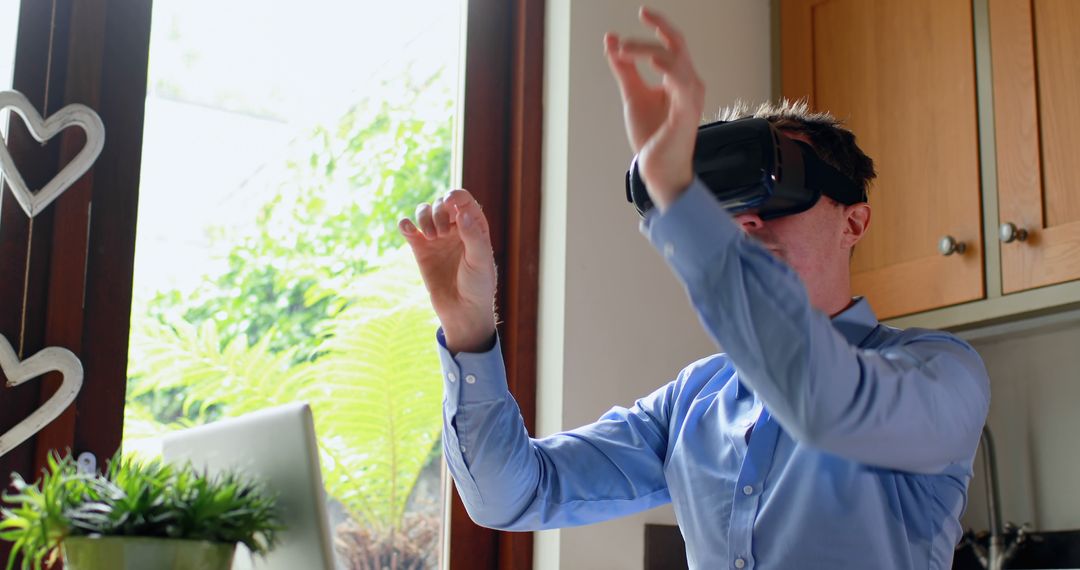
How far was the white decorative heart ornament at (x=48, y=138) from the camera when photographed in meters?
1.96

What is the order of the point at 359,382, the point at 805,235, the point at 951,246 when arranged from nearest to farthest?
the point at 805,235 → the point at 951,246 → the point at 359,382

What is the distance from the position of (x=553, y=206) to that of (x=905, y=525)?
4.32 ft

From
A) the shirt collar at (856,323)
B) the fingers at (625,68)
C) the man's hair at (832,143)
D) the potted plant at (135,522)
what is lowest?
the potted plant at (135,522)

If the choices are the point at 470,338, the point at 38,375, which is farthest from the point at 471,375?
the point at 38,375

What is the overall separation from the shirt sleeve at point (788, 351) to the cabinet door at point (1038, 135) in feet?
3.89

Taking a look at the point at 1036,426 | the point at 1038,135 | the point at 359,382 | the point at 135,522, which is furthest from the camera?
the point at 1036,426

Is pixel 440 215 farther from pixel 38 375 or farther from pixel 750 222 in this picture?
pixel 38 375

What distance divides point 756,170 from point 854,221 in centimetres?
22

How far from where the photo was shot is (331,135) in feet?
8.22

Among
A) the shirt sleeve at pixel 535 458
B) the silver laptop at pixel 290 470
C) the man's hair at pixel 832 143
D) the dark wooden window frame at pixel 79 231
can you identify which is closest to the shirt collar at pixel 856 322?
the man's hair at pixel 832 143

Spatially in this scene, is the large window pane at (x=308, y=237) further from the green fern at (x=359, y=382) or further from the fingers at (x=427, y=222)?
the fingers at (x=427, y=222)

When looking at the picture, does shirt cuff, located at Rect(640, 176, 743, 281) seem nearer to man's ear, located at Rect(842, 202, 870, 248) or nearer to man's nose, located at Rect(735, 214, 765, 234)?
man's nose, located at Rect(735, 214, 765, 234)

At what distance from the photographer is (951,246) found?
2326mm

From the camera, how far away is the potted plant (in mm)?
1011
